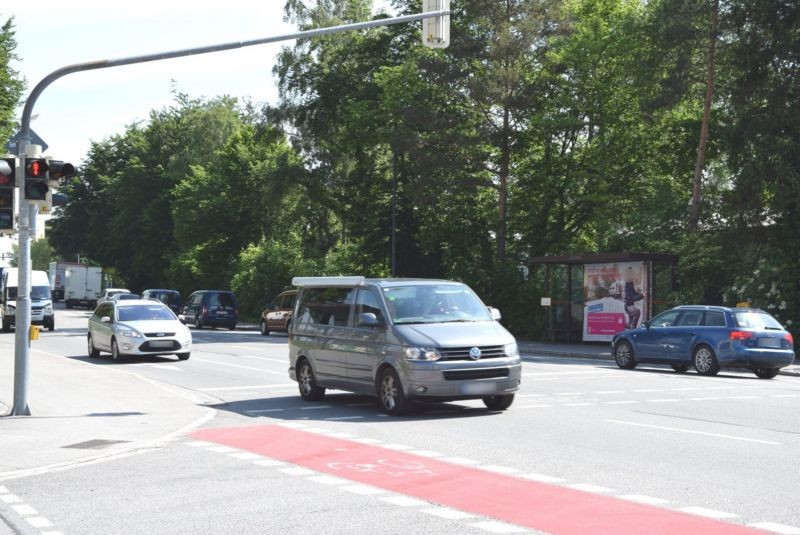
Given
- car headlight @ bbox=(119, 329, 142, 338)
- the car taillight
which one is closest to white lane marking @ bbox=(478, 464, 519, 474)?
the car taillight

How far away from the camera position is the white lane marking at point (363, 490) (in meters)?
9.05

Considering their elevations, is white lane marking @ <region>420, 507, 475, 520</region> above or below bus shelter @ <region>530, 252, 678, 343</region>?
below

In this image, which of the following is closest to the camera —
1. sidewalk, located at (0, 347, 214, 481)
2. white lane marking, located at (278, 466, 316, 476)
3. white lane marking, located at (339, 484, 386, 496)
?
white lane marking, located at (339, 484, 386, 496)

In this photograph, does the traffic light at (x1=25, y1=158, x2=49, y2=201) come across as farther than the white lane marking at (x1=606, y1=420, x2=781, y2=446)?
Yes

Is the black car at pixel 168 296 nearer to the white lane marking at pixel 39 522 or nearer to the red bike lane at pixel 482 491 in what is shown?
the red bike lane at pixel 482 491

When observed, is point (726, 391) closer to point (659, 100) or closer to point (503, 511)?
point (503, 511)

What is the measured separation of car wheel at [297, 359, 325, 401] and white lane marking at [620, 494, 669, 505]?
916 centimetres

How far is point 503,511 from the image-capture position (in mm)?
8180

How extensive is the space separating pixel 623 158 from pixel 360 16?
75.7 feet

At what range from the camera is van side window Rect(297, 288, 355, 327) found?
16.7m

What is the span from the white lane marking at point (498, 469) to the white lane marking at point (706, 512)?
86.9 inches

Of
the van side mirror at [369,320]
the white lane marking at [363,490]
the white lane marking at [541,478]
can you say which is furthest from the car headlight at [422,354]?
Answer: the white lane marking at [363,490]

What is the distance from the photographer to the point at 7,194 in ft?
47.5

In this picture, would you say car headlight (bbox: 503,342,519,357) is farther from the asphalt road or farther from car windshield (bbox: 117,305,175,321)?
car windshield (bbox: 117,305,175,321)
